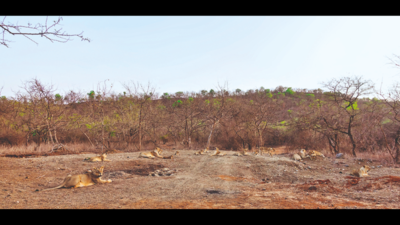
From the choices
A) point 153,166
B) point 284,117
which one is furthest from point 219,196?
point 284,117

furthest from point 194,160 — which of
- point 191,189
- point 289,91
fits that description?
point 289,91

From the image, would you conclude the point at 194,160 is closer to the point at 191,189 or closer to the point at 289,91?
the point at 191,189

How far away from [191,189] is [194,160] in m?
5.39

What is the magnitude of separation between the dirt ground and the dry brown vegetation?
0.09 ft

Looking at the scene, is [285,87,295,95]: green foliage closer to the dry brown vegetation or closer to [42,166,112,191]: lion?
the dry brown vegetation

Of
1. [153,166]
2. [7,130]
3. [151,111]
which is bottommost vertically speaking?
[153,166]

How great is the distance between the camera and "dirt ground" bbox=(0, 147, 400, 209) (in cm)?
454

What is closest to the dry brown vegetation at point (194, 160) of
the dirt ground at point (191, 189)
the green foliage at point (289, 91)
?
the dirt ground at point (191, 189)

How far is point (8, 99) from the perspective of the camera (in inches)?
703

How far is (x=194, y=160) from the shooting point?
11367 mm

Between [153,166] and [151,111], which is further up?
[151,111]

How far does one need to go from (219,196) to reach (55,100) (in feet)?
59.3

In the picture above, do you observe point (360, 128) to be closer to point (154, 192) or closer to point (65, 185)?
point (154, 192)

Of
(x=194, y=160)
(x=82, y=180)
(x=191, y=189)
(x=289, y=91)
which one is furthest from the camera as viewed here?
(x=289, y=91)
